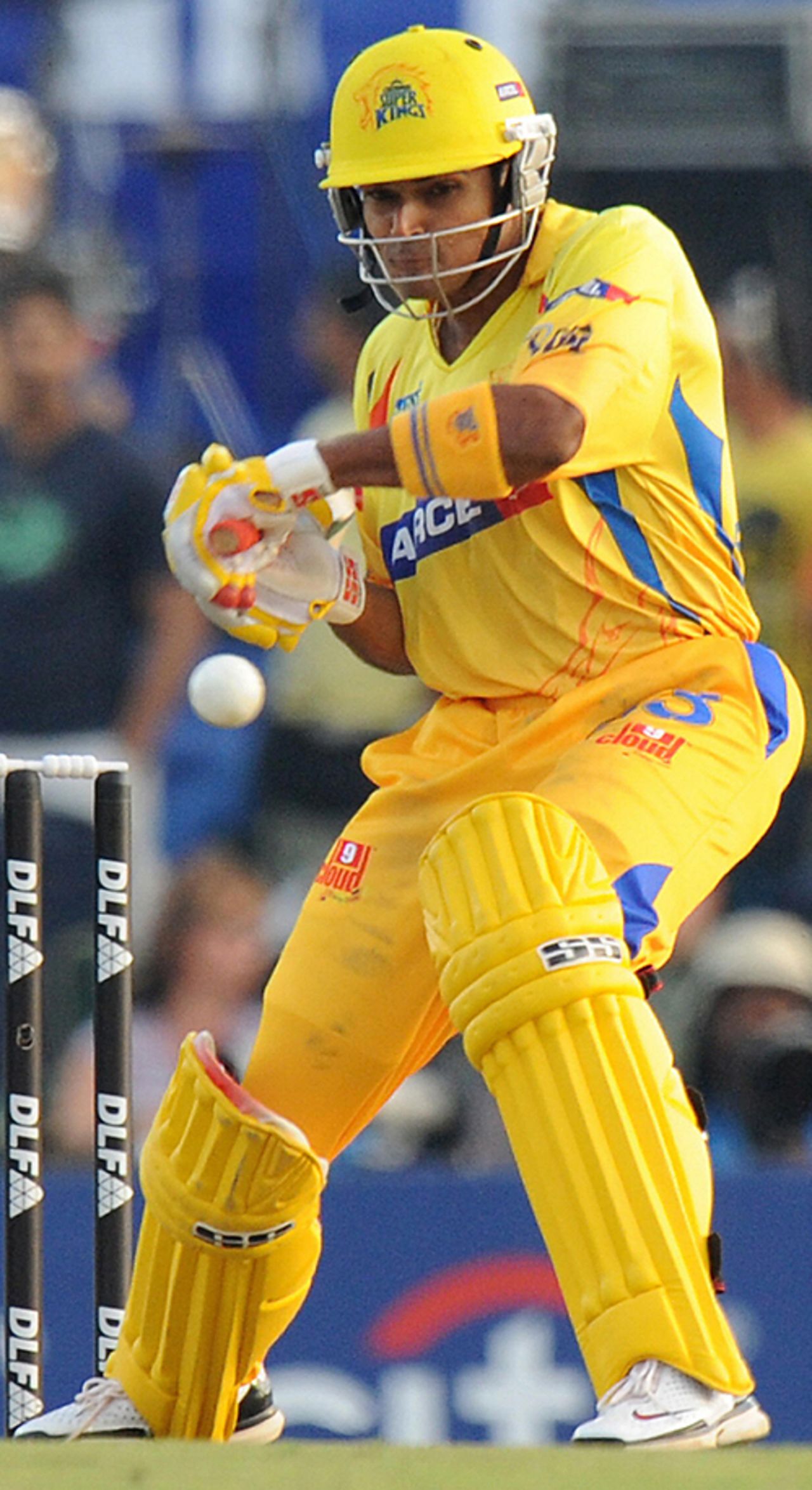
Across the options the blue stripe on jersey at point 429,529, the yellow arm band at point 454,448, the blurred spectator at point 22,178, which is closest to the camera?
the yellow arm band at point 454,448

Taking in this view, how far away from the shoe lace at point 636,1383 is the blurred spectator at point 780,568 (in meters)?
3.34

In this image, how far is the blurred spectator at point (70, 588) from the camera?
6215 millimetres

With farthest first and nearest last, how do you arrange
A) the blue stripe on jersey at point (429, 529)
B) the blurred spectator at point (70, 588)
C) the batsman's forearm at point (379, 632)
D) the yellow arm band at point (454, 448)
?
the blurred spectator at point (70, 588)
the batsman's forearm at point (379, 632)
the blue stripe on jersey at point (429, 529)
the yellow arm band at point (454, 448)

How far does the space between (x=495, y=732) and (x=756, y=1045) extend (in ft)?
7.00

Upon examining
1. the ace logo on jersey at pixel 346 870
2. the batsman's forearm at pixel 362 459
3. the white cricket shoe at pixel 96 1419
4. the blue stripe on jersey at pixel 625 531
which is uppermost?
the batsman's forearm at pixel 362 459

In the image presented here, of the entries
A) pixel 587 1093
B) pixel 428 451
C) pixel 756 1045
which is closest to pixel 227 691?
pixel 428 451

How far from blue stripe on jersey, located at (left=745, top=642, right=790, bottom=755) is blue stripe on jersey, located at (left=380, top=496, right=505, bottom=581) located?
1.41 ft

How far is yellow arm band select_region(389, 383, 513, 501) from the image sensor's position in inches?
131

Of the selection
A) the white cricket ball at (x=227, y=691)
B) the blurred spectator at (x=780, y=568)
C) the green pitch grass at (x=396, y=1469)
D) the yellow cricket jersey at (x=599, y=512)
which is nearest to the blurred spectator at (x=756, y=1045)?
the blurred spectator at (x=780, y=568)

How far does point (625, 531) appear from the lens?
3652 millimetres

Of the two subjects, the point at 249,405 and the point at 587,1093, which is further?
the point at 249,405

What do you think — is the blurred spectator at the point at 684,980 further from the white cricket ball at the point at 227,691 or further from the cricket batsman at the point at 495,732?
the white cricket ball at the point at 227,691

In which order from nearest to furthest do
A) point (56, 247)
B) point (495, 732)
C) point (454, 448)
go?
point (454, 448), point (495, 732), point (56, 247)

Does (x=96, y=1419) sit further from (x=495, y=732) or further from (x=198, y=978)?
(x=198, y=978)
